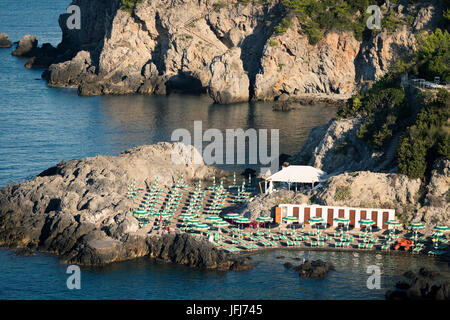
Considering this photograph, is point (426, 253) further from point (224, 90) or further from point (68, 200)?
point (224, 90)

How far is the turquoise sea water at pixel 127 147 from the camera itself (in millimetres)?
52281

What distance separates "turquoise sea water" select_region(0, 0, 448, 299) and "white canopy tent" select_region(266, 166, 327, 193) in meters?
11.7

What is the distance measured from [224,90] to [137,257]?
6271 centimetres

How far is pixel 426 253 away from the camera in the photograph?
5791 centimetres

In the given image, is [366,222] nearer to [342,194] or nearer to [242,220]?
[342,194]

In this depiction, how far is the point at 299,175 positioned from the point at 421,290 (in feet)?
Result: 69.1

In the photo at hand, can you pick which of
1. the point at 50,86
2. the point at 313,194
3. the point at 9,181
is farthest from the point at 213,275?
the point at 50,86

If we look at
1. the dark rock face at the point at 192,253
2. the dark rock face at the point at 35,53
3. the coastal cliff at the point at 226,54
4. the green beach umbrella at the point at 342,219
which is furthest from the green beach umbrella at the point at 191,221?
the dark rock face at the point at 35,53

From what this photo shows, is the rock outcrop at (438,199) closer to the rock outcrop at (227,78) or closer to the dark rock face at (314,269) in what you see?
the dark rock face at (314,269)

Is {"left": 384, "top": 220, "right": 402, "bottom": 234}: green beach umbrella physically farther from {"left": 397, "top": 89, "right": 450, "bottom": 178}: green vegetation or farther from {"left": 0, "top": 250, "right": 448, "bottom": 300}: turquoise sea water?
{"left": 397, "top": 89, "right": 450, "bottom": 178}: green vegetation

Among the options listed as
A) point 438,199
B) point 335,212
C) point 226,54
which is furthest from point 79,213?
point 226,54

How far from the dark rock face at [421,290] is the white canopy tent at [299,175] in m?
18.5

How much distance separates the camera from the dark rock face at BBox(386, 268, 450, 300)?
49.8 metres

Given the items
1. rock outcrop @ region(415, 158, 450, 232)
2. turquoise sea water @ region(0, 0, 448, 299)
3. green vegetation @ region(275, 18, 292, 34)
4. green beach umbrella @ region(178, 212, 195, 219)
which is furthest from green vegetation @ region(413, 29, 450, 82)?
green vegetation @ region(275, 18, 292, 34)
